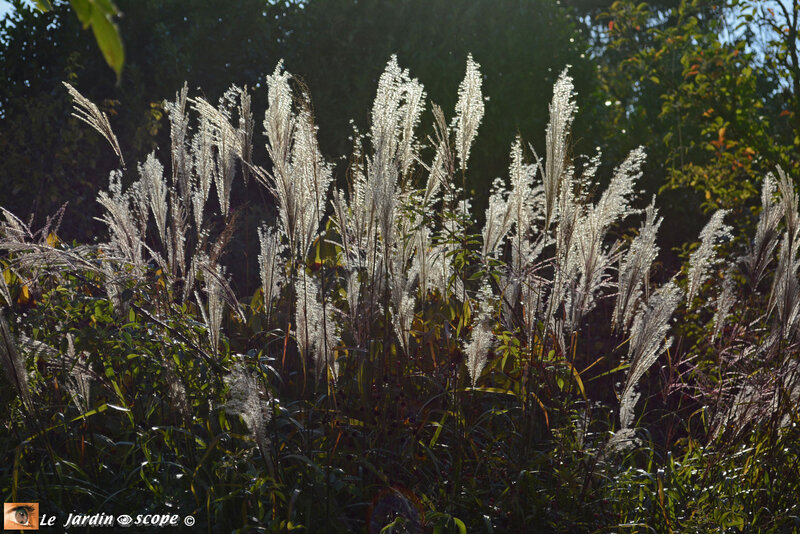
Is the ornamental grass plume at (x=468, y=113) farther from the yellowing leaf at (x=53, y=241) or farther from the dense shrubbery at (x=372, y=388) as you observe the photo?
the yellowing leaf at (x=53, y=241)

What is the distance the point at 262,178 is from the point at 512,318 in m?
1.37

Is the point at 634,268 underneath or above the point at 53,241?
underneath

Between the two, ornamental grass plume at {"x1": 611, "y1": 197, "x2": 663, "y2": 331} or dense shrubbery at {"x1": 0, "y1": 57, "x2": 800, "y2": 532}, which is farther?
ornamental grass plume at {"x1": 611, "y1": 197, "x2": 663, "y2": 331}

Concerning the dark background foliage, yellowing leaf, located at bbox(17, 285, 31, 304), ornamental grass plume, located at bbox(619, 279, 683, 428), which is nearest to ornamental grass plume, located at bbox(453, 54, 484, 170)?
ornamental grass plume, located at bbox(619, 279, 683, 428)

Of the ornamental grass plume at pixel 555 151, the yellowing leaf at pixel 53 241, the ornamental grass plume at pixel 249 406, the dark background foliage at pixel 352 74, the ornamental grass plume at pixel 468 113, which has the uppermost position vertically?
the dark background foliage at pixel 352 74

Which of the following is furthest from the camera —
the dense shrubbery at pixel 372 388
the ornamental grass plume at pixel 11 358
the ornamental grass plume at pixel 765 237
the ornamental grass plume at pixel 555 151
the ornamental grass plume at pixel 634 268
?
the ornamental grass plume at pixel 765 237

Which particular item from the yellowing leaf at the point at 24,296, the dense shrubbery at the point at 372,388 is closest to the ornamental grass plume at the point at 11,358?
the dense shrubbery at the point at 372,388

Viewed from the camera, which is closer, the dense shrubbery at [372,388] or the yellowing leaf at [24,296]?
the dense shrubbery at [372,388]

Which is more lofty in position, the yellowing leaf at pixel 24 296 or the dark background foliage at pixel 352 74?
the dark background foliage at pixel 352 74

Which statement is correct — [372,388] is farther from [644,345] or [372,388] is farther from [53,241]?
[53,241]

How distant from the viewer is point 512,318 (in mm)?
3578

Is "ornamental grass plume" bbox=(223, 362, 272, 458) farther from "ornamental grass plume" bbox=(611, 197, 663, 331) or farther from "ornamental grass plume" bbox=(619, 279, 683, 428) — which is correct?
"ornamental grass plume" bbox=(611, 197, 663, 331)

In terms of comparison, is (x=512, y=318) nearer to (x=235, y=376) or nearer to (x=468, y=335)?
(x=468, y=335)

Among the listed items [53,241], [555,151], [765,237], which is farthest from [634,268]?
[53,241]
